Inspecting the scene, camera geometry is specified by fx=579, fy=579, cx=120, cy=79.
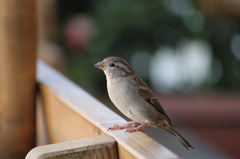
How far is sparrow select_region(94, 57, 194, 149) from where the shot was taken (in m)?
2.72

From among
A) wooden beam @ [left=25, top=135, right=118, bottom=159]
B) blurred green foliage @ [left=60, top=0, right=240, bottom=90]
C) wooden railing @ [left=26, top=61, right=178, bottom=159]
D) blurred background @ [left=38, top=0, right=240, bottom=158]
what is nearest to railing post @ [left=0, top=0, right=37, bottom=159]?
wooden railing @ [left=26, top=61, right=178, bottom=159]

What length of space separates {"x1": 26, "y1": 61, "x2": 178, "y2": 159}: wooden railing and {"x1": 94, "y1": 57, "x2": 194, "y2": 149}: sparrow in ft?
0.51

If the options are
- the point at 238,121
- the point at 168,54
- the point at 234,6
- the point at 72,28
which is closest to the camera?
the point at 234,6

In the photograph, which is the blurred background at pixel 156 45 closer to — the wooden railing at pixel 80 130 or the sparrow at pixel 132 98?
the wooden railing at pixel 80 130

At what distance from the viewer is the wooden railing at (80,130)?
184 cm

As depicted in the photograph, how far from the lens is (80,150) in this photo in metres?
1.87

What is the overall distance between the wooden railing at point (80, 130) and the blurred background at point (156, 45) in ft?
10.7

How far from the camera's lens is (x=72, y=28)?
21.6 feet

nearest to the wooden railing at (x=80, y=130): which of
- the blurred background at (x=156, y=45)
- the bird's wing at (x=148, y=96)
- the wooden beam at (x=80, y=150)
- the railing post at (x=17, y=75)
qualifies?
the wooden beam at (x=80, y=150)

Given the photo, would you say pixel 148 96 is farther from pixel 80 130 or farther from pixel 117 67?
pixel 80 130

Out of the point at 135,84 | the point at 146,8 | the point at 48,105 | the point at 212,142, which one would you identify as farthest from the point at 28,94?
the point at 146,8

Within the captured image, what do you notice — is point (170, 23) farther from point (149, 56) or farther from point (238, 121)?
point (238, 121)

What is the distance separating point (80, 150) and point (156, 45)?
5170mm

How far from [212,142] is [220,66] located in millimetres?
1235
